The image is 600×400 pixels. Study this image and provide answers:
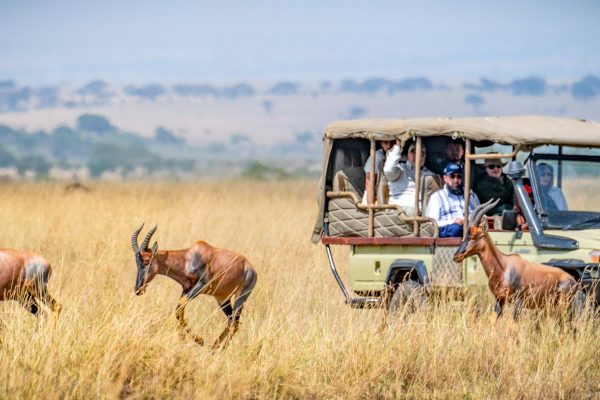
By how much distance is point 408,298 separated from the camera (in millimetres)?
11188

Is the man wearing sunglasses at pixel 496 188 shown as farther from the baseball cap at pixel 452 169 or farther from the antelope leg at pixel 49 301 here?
the antelope leg at pixel 49 301

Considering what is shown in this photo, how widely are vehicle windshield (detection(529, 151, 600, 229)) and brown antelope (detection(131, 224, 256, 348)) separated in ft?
8.37

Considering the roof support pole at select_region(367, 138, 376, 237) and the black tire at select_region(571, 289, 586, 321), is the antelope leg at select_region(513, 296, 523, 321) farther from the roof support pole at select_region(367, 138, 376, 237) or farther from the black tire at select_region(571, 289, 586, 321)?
the roof support pole at select_region(367, 138, 376, 237)

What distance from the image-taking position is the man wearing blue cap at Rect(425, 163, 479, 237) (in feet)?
37.7

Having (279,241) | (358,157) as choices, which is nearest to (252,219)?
(279,241)

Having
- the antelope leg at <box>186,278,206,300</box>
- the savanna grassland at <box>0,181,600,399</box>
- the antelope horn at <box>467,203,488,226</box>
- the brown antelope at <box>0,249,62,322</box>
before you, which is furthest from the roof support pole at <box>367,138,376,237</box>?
the brown antelope at <box>0,249,62,322</box>

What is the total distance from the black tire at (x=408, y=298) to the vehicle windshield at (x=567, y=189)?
47.6 inches

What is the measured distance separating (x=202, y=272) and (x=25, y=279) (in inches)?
A: 53.2

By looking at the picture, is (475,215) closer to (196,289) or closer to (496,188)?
(496,188)

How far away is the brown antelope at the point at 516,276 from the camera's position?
1048cm

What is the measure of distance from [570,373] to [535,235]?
1.60 m

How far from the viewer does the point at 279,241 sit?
18.5 meters

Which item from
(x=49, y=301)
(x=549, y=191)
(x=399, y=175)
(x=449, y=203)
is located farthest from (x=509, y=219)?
(x=49, y=301)

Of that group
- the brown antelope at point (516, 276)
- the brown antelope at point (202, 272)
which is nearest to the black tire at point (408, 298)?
the brown antelope at point (516, 276)
